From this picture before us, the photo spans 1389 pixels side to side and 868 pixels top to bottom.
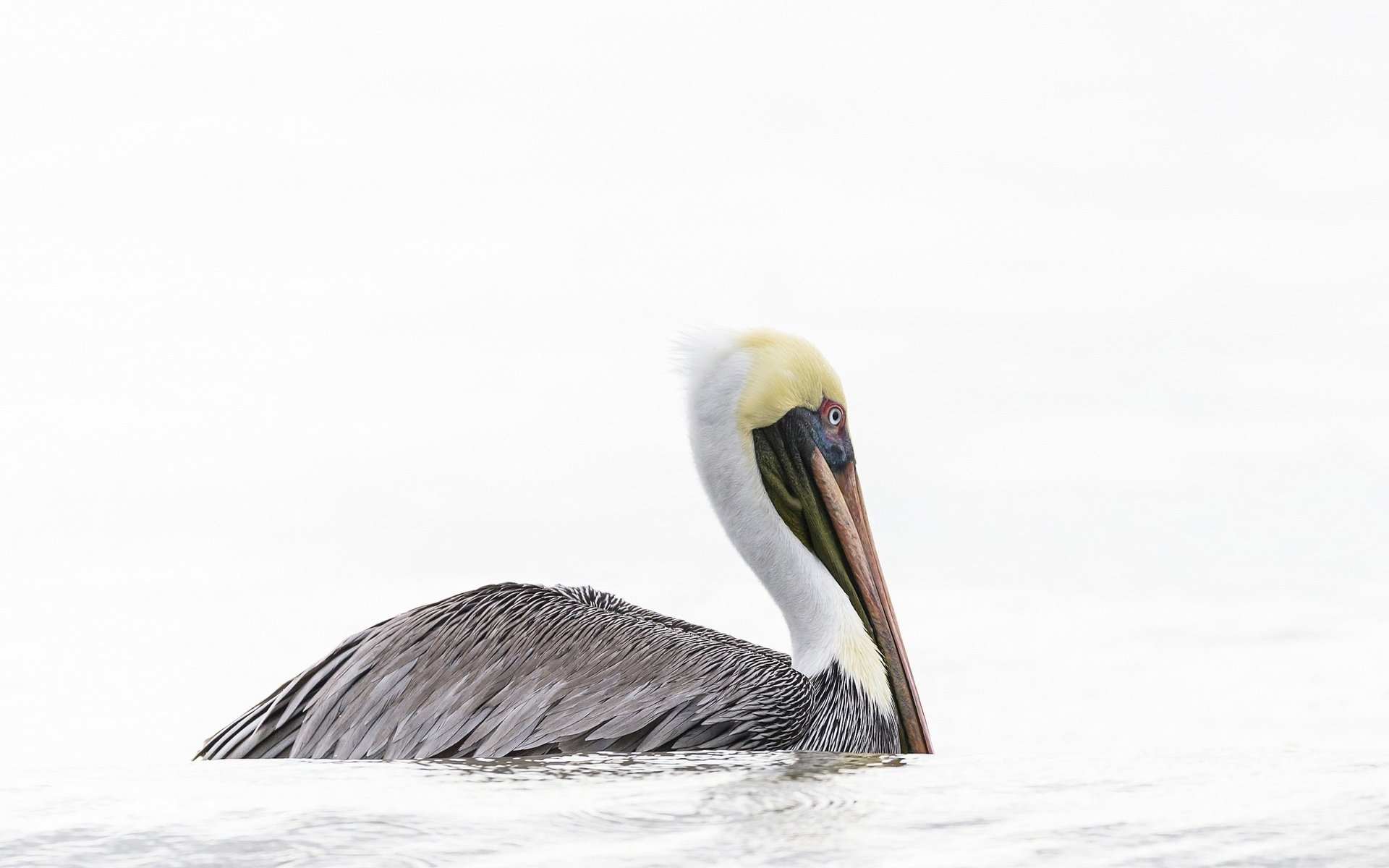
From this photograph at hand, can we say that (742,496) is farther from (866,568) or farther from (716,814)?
(716,814)

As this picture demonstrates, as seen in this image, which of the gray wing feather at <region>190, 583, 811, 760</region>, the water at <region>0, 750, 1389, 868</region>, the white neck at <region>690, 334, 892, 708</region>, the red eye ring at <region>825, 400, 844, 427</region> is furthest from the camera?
the red eye ring at <region>825, 400, 844, 427</region>

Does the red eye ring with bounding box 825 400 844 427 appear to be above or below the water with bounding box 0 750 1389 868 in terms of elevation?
Answer: above

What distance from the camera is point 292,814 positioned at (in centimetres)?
225

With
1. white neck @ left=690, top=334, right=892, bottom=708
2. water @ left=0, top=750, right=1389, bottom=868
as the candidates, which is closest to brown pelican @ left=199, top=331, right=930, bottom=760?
white neck @ left=690, top=334, right=892, bottom=708

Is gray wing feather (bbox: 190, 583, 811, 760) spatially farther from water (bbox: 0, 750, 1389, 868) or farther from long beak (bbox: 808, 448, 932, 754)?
water (bbox: 0, 750, 1389, 868)

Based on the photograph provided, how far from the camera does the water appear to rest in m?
2.02

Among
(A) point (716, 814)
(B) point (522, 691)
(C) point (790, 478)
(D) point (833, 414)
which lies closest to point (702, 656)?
(B) point (522, 691)

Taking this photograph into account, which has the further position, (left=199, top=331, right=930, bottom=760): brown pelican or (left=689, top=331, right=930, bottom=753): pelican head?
(left=689, top=331, right=930, bottom=753): pelican head

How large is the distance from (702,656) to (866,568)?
1065 millimetres

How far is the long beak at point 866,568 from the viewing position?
553 cm

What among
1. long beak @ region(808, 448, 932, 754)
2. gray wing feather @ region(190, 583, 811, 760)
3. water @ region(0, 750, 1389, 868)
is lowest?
water @ region(0, 750, 1389, 868)

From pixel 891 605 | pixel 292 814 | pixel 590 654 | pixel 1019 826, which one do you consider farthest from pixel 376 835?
pixel 891 605

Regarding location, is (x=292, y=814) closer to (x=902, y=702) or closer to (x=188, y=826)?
(x=188, y=826)

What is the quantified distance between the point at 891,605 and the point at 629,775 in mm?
3237
